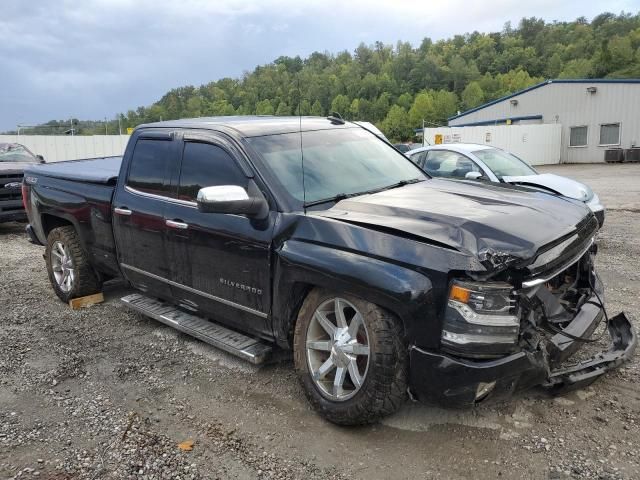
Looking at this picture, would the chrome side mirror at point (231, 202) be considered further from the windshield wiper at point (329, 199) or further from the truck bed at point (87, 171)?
the truck bed at point (87, 171)

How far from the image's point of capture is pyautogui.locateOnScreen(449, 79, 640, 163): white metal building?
29266mm

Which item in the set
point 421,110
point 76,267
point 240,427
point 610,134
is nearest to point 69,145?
point 76,267

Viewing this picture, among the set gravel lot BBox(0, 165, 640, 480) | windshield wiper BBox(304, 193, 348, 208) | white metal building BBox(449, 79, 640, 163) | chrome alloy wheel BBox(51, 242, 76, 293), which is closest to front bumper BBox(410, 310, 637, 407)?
gravel lot BBox(0, 165, 640, 480)

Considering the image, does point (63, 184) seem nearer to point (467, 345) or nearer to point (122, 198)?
point (122, 198)

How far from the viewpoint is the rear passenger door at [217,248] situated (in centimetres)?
356

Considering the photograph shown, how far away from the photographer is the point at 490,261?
8.73 feet

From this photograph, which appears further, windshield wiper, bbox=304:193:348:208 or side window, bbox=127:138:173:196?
side window, bbox=127:138:173:196

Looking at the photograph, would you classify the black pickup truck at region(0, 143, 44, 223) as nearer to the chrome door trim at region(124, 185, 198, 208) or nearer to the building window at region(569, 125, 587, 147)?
the chrome door trim at region(124, 185, 198, 208)

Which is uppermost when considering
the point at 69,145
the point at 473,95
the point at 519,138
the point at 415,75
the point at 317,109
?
the point at 473,95

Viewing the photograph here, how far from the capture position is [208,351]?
4.44m

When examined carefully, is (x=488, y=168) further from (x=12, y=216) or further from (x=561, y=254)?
(x=12, y=216)

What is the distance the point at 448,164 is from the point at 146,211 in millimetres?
5883

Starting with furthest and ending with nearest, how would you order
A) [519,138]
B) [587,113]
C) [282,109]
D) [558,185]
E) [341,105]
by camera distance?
[587,113], [519,138], [558,185], [341,105], [282,109]

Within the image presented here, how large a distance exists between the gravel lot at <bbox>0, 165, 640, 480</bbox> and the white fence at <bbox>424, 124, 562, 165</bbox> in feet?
87.8
